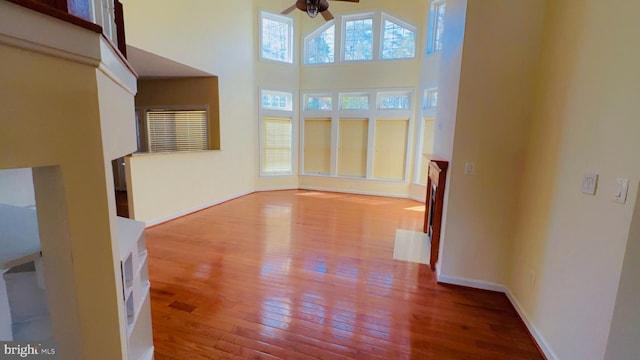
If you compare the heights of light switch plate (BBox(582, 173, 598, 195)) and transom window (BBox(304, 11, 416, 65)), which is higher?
transom window (BBox(304, 11, 416, 65))

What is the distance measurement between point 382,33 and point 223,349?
21.9 feet

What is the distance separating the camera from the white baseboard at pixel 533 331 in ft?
5.96

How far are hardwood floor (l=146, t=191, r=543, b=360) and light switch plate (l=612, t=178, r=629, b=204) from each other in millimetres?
1213

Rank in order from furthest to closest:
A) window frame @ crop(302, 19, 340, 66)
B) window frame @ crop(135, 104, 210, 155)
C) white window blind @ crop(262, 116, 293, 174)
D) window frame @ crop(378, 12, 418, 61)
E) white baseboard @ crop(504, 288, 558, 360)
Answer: white window blind @ crop(262, 116, 293, 174) < window frame @ crop(302, 19, 340, 66) < window frame @ crop(378, 12, 418, 61) < window frame @ crop(135, 104, 210, 155) < white baseboard @ crop(504, 288, 558, 360)

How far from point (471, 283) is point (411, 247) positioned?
1.05 meters

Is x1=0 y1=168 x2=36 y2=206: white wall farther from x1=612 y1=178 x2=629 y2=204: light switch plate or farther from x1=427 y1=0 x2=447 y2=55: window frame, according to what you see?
x1=427 y1=0 x2=447 y2=55: window frame

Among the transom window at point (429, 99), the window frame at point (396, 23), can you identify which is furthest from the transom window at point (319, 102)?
the transom window at point (429, 99)

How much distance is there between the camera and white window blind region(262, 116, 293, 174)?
269 inches

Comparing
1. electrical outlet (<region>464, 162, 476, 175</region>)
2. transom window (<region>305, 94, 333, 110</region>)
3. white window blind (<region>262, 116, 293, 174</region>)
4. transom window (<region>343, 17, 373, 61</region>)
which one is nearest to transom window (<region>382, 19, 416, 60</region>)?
transom window (<region>343, 17, 373, 61</region>)

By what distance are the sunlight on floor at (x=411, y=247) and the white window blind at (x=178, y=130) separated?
13.8 ft

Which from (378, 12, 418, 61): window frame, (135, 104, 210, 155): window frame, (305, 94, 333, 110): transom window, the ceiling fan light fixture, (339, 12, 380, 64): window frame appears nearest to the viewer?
the ceiling fan light fixture

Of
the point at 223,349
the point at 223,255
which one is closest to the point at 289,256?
the point at 223,255

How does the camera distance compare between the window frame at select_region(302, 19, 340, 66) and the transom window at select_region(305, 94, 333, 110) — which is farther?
the transom window at select_region(305, 94, 333, 110)

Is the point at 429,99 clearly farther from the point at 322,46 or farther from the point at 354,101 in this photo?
the point at 322,46
